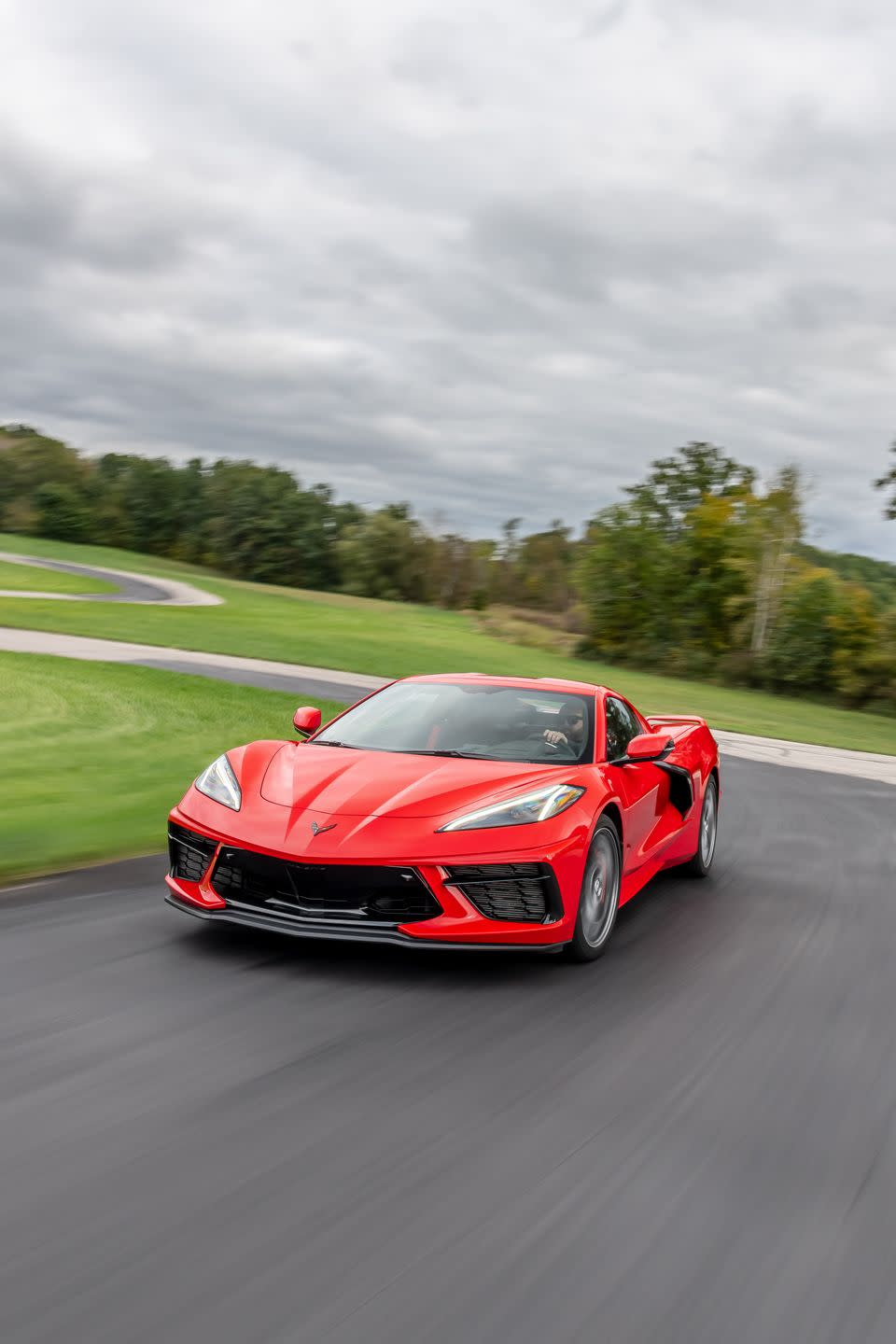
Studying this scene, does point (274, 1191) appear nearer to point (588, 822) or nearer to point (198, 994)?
point (198, 994)

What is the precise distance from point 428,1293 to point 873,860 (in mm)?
7270

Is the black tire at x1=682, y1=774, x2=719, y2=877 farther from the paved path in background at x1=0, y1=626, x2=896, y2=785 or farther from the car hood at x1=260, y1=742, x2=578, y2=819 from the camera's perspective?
the paved path in background at x1=0, y1=626, x2=896, y2=785

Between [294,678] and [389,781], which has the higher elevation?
[389,781]

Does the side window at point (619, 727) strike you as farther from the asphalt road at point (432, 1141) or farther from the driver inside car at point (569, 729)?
the asphalt road at point (432, 1141)

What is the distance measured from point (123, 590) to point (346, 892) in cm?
5194

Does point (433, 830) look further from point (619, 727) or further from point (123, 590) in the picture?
point (123, 590)

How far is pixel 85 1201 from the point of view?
9.33 ft

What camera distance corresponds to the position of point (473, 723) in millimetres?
6363

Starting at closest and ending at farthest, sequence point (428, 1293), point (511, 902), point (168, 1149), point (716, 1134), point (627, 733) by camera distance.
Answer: point (428, 1293) < point (168, 1149) < point (716, 1134) < point (511, 902) < point (627, 733)

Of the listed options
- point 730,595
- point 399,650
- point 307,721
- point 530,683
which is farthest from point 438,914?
point 730,595

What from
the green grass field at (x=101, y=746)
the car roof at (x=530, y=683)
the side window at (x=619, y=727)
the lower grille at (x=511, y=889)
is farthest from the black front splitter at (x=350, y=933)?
the green grass field at (x=101, y=746)

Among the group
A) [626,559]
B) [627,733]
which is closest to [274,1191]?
[627,733]

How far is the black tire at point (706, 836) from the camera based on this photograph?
7.81 m

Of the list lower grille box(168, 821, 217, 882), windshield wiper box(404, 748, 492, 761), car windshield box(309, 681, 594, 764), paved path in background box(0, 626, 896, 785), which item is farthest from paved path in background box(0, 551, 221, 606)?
lower grille box(168, 821, 217, 882)
